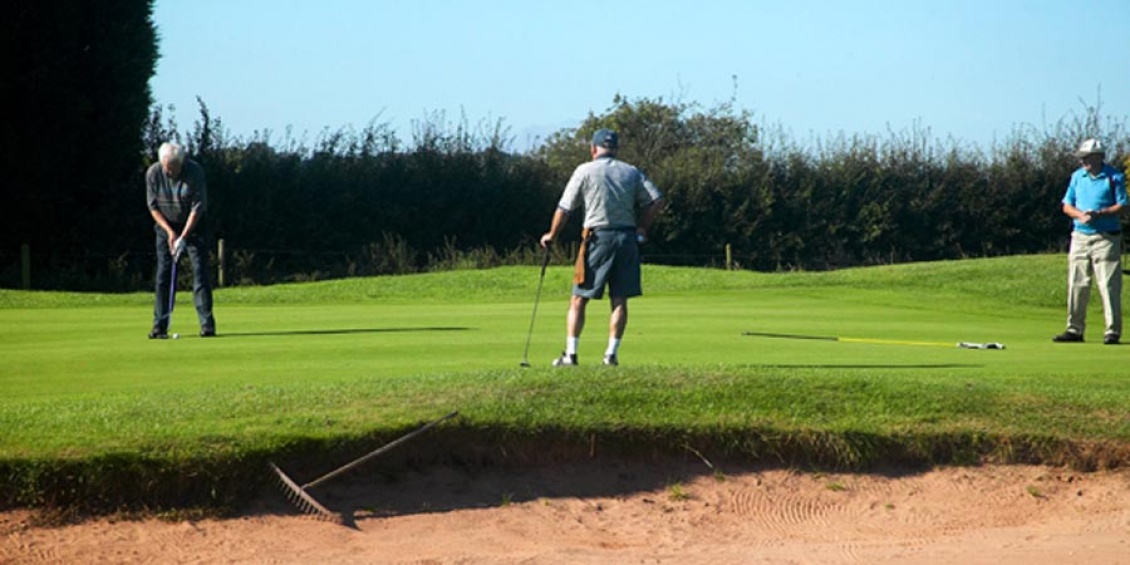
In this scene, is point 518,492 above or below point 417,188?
below

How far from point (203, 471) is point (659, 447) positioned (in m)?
2.54

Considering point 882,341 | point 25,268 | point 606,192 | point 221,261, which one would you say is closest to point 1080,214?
point 882,341

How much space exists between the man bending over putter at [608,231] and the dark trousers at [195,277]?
428 cm

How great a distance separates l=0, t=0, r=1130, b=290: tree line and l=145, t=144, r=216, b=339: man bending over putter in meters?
13.3

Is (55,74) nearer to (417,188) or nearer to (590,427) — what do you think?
(417,188)

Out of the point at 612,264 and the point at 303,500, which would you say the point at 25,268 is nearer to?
the point at 612,264

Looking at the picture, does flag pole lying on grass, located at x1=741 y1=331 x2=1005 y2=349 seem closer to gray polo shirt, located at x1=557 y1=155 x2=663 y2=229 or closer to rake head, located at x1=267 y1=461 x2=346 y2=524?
gray polo shirt, located at x1=557 y1=155 x2=663 y2=229

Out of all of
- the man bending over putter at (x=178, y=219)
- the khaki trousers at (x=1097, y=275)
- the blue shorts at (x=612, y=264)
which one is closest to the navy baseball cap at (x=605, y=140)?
the blue shorts at (x=612, y=264)

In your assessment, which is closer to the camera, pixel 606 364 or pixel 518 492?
pixel 518 492

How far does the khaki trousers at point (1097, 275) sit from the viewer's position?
1384 cm

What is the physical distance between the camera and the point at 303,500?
279 inches

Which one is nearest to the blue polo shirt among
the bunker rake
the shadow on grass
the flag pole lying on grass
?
the flag pole lying on grass

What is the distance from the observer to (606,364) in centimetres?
991

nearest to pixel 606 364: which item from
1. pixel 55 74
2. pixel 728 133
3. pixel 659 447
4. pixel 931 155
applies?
pixel 659 447
